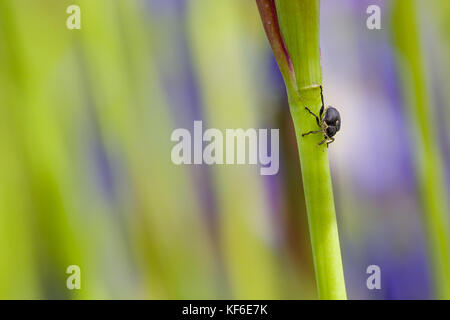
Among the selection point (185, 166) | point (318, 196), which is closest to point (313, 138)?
point (318, 196)

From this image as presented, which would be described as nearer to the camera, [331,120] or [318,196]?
[318,196]

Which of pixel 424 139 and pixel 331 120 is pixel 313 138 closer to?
pixel 331 120

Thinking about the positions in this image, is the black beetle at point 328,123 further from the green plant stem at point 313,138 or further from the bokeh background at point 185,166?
the bokeh background at point 185,166

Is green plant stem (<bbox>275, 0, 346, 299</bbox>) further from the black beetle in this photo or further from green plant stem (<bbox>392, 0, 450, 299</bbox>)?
green plant stem (<bbox>392, 0, 450, 299</bbox>)

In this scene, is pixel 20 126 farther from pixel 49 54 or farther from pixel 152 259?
pixel 152 259

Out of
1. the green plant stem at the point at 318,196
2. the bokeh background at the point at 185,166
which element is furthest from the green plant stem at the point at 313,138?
the bokeh background at the point at 185,166
